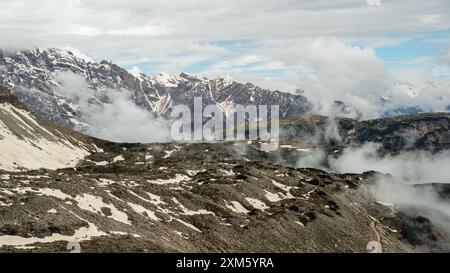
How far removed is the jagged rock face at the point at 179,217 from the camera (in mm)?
89875

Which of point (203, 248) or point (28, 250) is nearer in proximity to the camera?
point (28, 250)

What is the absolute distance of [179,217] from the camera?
12769cm

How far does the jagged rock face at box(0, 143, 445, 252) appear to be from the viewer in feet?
295

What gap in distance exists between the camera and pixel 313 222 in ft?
499

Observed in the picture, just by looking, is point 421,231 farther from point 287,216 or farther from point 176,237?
point 176,237

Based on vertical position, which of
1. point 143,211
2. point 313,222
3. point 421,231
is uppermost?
point 143,211


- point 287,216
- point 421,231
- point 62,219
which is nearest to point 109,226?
point 62,219

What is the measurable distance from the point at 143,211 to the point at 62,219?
1125 inches

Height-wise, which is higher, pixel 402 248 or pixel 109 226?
pixel 109 226

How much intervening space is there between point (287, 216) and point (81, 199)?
62703 mm
